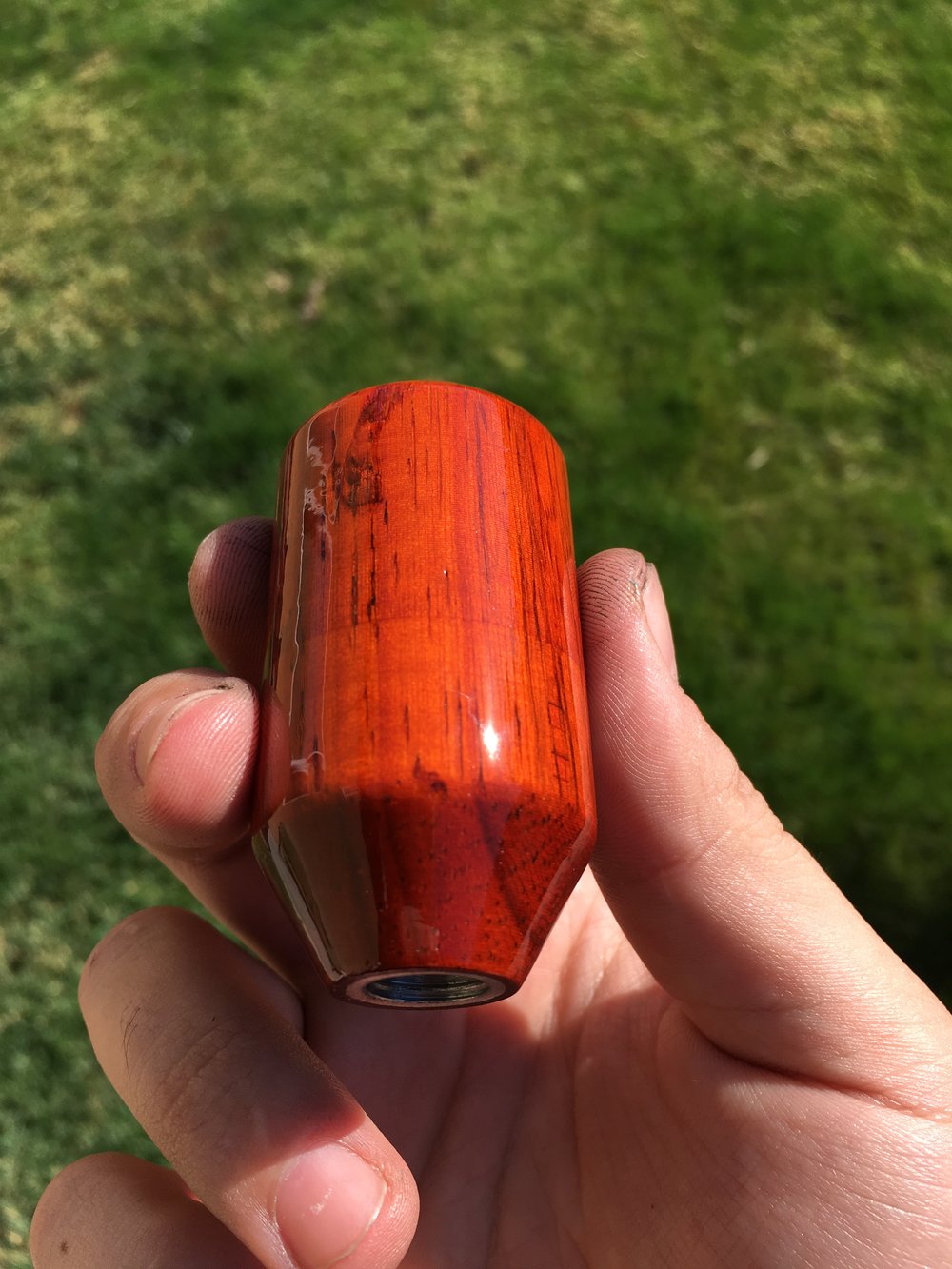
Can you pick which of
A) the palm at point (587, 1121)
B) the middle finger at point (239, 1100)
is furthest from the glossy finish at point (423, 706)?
the palm at point (587, 1121)

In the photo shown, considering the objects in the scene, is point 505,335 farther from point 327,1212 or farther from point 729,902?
point 327,1212

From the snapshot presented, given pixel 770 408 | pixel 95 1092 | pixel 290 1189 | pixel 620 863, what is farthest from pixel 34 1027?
pixel 770 408

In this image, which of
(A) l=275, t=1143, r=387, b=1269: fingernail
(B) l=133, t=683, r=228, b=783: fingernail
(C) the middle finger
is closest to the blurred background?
(C) the middle finger

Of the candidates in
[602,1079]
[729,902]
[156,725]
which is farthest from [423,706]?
[602,1079]

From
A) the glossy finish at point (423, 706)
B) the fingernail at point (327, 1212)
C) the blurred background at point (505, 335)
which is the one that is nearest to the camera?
the glossy finish at point (423, 706)

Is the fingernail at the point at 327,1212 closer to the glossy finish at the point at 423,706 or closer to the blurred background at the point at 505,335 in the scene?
the glossy finish at the point at 423,706

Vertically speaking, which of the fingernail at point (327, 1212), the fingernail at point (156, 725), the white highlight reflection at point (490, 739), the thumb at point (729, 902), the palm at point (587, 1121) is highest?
the white highlight reflection at point (490, 739)

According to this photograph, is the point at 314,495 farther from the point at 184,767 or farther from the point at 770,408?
the point at 770,408
